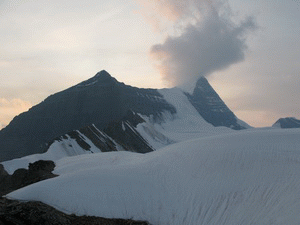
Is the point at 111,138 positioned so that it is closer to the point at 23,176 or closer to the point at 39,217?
the point at 23,176

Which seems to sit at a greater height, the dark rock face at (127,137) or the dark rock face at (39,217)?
the dark rock face at (127,137)

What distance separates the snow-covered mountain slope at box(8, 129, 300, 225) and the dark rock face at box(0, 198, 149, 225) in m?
1.22

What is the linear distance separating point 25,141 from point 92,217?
17026cm

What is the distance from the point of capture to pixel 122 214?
31.5 meters

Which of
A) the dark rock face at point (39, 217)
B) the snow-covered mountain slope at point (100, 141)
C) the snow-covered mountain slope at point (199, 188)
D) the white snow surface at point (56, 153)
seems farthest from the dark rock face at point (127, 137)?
the dark rock face at point (39, 217)

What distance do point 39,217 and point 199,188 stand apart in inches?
594

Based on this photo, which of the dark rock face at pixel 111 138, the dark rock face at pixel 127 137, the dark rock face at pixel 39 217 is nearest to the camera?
the dark rock face at pixel 39 217

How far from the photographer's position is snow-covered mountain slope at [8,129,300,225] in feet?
101

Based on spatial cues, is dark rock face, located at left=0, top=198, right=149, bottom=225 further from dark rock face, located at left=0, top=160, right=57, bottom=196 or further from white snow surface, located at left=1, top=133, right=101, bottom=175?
white snow surface, located at left=1, top=133, right=101, bottom=175

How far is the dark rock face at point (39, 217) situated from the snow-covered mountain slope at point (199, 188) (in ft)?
4.00

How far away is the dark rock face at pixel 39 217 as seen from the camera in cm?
2784

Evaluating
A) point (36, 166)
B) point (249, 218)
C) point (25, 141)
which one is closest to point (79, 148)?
point (36, 166)

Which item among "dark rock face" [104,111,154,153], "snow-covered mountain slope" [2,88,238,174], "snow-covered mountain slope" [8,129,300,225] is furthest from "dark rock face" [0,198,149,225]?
"dark rock face" [104,111,154,153]

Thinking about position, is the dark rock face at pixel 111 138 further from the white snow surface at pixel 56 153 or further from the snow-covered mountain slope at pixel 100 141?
the white snow surface at pixel 56 153
